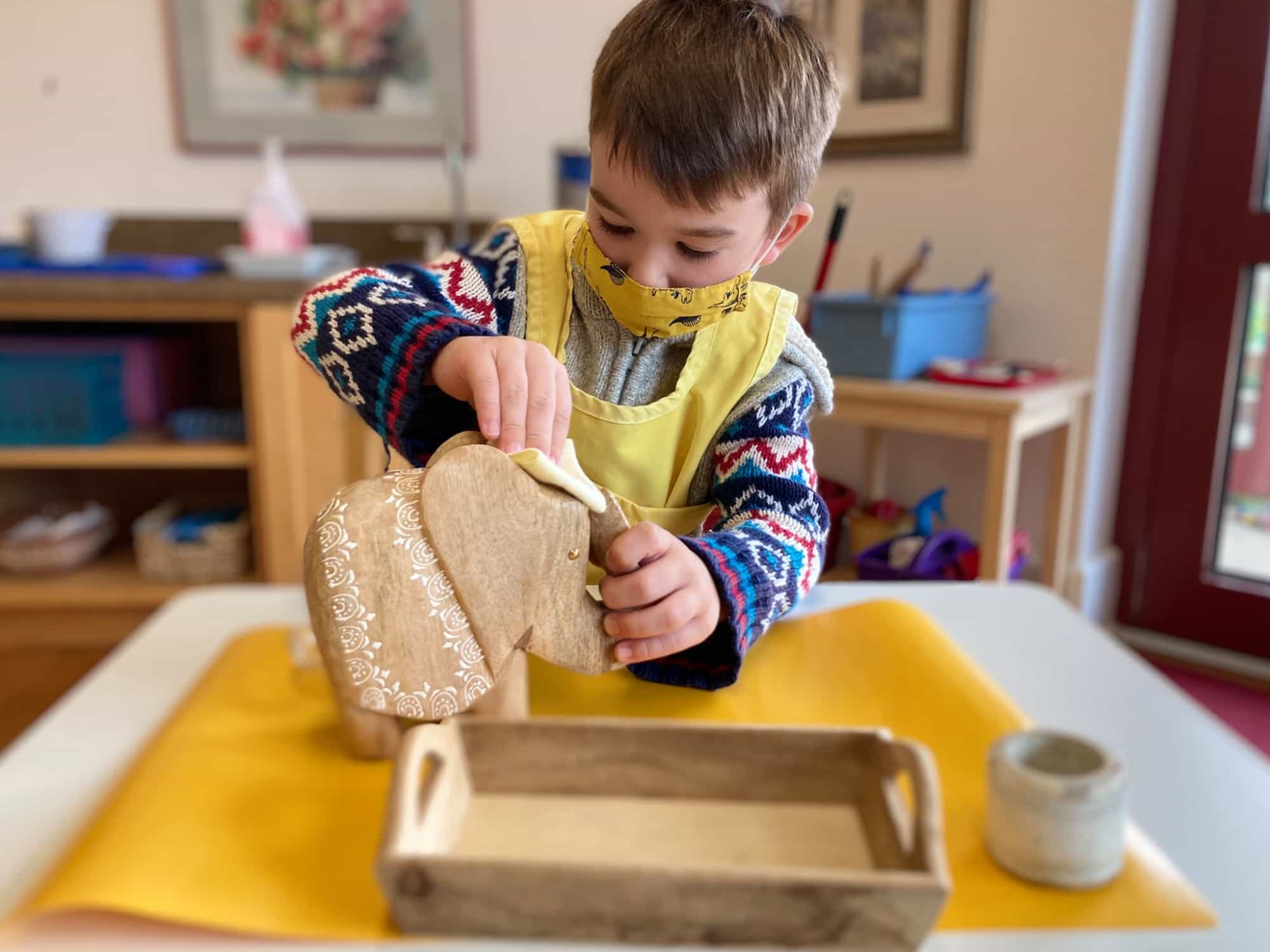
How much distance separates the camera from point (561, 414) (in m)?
0.29

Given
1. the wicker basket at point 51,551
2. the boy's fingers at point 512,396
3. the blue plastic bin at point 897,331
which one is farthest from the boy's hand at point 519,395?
the wicker basket at point 51,551

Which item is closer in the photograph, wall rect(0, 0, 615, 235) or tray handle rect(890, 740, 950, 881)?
tray handle rect(890, 740, 950, 881)

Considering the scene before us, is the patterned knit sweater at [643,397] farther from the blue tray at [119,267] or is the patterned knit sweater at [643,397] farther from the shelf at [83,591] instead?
the shelf at [83,591]

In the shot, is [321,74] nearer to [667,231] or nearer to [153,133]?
[153,133]

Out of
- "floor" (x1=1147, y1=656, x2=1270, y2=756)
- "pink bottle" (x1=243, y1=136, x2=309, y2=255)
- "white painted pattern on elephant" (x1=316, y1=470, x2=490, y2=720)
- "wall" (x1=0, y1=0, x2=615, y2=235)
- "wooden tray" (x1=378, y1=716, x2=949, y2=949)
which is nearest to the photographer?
"white painted pattern on elephant" (x1=316, y1=470, x2=490, y2=720)

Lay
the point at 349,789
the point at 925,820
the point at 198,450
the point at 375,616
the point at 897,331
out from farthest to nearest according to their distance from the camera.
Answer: the point at 198,450, the point at 897,331, the point at 349,789, the point at 925,820, the point at 375,616

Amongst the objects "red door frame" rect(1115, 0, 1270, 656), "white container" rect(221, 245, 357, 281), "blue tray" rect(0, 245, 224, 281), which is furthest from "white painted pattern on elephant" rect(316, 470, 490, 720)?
"red door frame" rect(1115, 0, 1270, 656)

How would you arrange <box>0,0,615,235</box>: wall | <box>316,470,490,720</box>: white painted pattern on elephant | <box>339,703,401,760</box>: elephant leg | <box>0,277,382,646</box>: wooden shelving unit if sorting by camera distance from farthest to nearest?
<box>0,0,615,235</box>: wall < <box>0,277,382,646</box>: wooden shelving unit < <box>339,703,401,760</box>: elephant leg < <box>316,470,490,720</box>: white painted pattern on elephant

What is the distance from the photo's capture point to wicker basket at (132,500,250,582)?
5.68 feet

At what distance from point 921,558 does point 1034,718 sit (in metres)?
0.12

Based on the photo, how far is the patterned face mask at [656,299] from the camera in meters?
0.28

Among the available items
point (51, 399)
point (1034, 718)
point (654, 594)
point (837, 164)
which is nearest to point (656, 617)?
point (654, 594)

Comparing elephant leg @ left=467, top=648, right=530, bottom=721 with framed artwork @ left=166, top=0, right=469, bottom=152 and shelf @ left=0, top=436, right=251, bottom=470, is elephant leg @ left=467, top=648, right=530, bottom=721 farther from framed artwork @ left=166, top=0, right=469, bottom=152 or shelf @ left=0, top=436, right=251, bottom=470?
framed artwork @ left=166, top=0, right=469, bottom=152

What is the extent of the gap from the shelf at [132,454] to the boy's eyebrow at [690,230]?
59.6 inches
